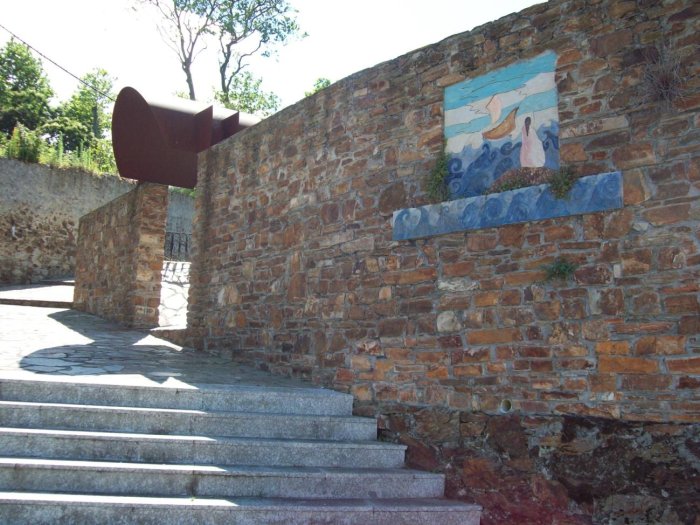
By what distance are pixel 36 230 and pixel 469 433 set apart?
11.9 metres

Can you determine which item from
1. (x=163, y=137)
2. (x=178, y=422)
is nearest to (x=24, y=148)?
(x=163, y=137)

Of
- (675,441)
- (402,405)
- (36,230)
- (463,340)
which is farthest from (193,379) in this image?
(36,230)

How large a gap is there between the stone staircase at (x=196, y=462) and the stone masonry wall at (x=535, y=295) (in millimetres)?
436

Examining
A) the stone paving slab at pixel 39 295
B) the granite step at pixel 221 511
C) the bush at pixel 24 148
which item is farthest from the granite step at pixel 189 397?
the bush at pixel 24 148

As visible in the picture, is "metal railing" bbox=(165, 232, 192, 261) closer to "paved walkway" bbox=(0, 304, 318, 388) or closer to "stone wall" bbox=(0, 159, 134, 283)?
"stone wall" bbox=(0, 159, 134, 283)

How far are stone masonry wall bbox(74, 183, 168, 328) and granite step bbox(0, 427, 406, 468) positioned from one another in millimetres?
4793

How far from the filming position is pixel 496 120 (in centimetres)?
415

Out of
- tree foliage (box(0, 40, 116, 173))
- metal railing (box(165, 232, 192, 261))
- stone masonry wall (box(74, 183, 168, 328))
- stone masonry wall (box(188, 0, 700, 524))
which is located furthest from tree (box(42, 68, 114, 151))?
stone masonry wall (box(188, 0, 700, 524))

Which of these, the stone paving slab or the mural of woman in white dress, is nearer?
the mural of woman in white dress

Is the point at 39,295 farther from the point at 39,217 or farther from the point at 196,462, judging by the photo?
the point at 196,462

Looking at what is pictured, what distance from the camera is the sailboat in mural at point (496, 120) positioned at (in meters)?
4.07

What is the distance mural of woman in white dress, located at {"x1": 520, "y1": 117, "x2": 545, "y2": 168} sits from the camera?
12.8 ft

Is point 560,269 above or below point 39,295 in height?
below

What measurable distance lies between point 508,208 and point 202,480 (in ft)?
8.20
